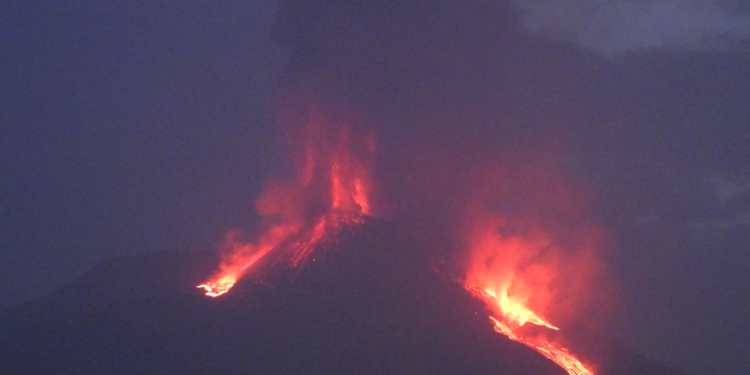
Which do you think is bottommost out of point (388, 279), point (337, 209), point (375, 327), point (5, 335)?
point (5, 335)

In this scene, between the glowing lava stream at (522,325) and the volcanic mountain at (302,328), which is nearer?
the volcanic mountain at (302,328)

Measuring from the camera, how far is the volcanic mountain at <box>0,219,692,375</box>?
3061cm

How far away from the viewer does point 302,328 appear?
108 ft

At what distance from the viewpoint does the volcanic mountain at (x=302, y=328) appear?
3061 cm

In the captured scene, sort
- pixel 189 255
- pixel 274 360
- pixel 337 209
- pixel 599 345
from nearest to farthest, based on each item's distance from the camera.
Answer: pixel 274 360
pixel 599 345
pixel 337 209
pixel 189 255

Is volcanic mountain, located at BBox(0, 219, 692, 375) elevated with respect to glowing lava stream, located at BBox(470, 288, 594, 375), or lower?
lower

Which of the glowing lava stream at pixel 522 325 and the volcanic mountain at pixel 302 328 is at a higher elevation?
the glowing lava stream at pixel 522 325

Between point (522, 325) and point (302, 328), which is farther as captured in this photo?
point (522, 325)

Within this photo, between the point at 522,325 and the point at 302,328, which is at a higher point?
the point at 522,325

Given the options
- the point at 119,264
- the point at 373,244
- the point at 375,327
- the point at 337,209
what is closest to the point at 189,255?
the point at 119,264

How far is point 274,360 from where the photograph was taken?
3072 cm

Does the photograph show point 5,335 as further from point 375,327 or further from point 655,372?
point 655,372

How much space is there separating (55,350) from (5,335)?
4.11m

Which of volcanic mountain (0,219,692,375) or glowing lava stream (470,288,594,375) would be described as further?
glowing lava stream (470,288,594,375)
